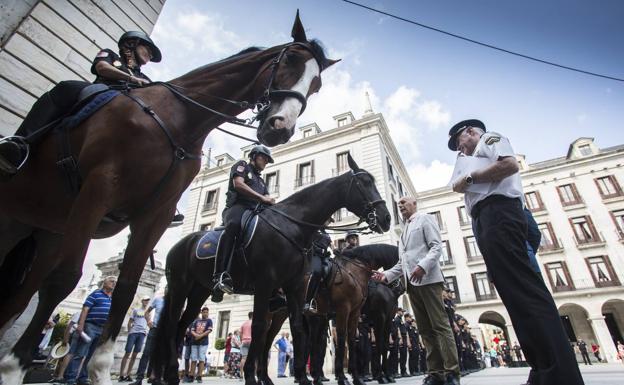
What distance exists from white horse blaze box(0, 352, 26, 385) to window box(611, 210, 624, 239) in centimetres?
3811

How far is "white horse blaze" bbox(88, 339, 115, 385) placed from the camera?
1.78m

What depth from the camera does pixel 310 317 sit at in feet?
20.9

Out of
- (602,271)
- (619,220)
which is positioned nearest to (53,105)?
(602,271)

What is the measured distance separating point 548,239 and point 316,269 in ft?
107

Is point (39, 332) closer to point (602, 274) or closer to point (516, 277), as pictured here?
point (516, 277)

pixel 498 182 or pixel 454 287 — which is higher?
pixel 454 287

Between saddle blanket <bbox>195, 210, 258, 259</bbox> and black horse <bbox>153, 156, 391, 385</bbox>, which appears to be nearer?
black horse <bbox>153, 156, 391, 385</bbox>

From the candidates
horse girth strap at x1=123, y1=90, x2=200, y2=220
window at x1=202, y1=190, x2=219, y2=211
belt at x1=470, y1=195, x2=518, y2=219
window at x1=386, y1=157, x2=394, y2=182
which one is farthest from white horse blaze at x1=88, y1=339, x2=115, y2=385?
window at x1=202, y1=190, x2=219, y2=211

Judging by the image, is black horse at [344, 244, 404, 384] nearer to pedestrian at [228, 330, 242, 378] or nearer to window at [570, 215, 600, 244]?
pedestrian at [228, 330, 242, 378]

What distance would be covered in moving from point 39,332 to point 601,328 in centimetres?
3549

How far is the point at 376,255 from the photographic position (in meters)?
6.72

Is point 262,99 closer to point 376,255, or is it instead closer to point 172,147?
point 172,147

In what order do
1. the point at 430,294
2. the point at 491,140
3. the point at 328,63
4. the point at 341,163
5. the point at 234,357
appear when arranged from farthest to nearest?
the point at 341,163 < the point at 234,357 < the point at 430,294 < the point at 328,63 < the point at 491,140

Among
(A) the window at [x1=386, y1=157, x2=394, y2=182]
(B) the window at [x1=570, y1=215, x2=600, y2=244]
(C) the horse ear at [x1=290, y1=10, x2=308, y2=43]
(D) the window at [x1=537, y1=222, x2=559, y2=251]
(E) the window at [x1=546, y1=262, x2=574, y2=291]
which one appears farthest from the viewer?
(D) the window at [x1=537, y1=222, x2=559, y2=251]
